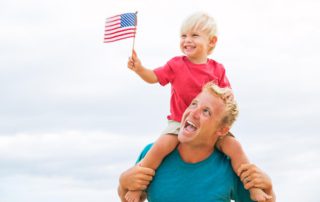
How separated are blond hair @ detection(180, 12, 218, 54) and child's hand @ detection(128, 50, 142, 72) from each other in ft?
2.24

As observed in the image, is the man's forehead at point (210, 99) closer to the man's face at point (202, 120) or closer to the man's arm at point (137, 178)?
the man's face at point (202, 120)

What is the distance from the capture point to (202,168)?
7270 millimetres

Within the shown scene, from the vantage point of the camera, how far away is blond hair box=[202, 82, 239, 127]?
716 cm

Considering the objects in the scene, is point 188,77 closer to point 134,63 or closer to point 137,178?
point 134,63

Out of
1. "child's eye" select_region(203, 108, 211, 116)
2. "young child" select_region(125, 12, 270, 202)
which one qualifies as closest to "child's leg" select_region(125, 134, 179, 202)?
"young child" select_region(125, 12, 270, 202)

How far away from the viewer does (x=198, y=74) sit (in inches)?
304

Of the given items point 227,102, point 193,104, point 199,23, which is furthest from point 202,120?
point 199,23

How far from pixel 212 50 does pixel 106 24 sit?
8.53ft

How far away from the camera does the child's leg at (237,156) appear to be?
23.8ft

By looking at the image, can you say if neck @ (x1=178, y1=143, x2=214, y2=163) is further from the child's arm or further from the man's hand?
the child's arm

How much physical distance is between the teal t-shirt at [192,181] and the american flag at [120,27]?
2.85 m

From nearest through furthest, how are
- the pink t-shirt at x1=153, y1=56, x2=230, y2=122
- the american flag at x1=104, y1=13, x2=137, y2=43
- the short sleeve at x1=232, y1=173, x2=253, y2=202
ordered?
the short sleeve at x1=232, y1=173, x2=253, y2=202, the pink t-shirt at x1=153, y1=56, x2=230, y2=122, the american flag at x1=104, y1=13, x2=137, y2=43

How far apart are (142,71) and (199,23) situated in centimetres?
93

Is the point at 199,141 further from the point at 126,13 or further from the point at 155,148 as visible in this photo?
the point at 126,13
